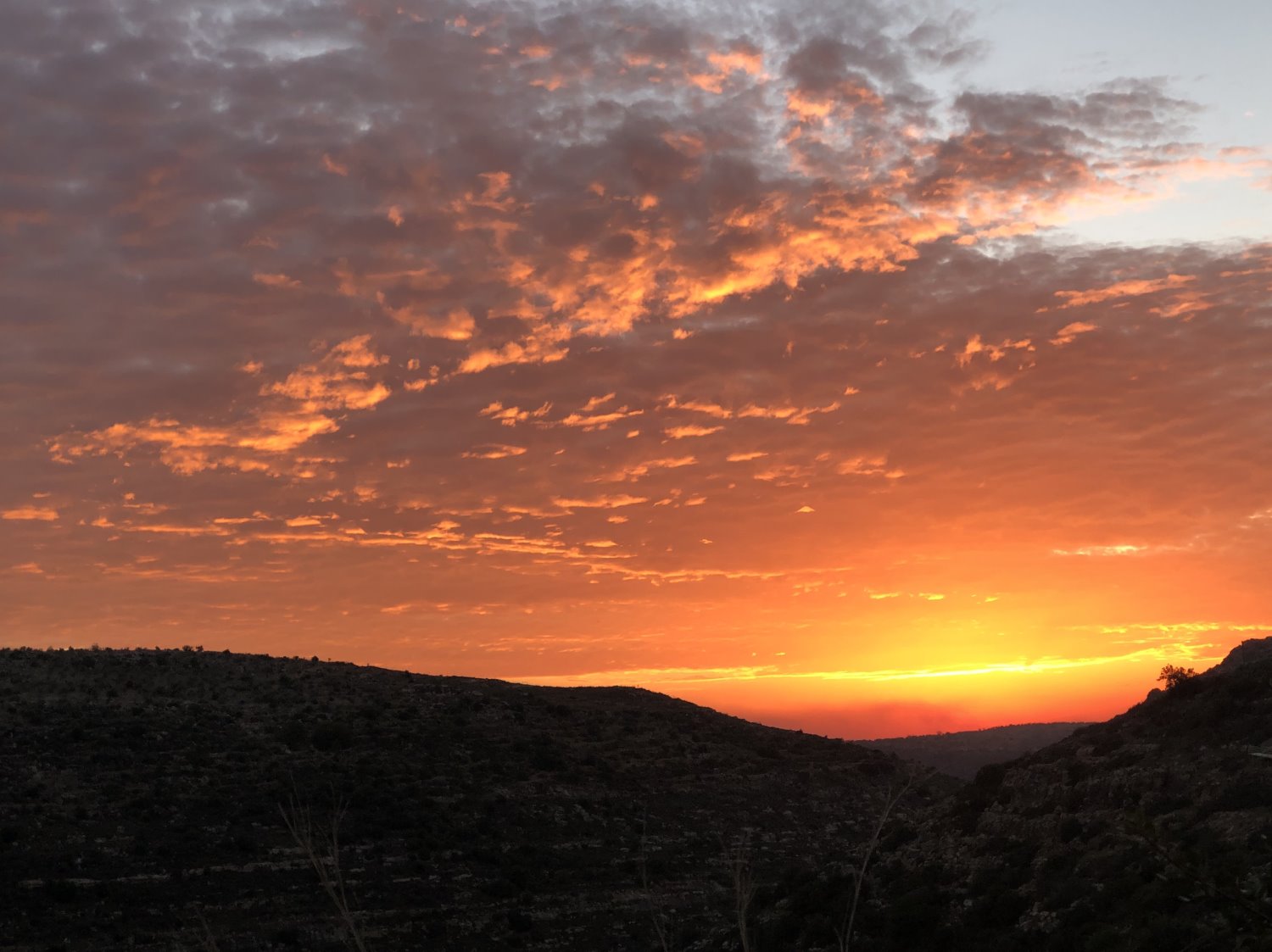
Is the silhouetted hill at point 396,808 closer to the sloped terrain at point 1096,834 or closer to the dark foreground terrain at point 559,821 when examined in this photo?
the dark foreground terrain at point 559,821

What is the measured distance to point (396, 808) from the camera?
69375 mm

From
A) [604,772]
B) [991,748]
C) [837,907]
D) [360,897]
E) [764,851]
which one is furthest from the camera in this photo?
[991,748]

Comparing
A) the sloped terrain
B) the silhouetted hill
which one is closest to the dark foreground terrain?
the sloped terrain

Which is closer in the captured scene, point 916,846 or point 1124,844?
point 1124,844

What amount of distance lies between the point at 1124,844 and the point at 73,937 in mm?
43543

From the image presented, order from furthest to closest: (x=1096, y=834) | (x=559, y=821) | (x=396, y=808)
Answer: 1. (x=559, y=821)
2. (x=396, y=808)
3. (x=1096, y=834)

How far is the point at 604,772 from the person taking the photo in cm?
8569

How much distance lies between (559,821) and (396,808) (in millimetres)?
11362

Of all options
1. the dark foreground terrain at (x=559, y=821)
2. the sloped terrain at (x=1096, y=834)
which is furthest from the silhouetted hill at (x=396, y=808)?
the sloped terrain at (x=1096, y=834)

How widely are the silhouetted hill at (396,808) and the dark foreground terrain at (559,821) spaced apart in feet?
0.80

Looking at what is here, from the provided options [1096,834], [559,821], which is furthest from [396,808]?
[1096,834]

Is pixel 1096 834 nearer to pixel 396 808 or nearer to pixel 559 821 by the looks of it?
pixel 559 821

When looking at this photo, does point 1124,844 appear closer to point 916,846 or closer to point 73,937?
point 916,846

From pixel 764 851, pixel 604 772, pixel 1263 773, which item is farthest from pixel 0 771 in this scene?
pixel 1263 773
